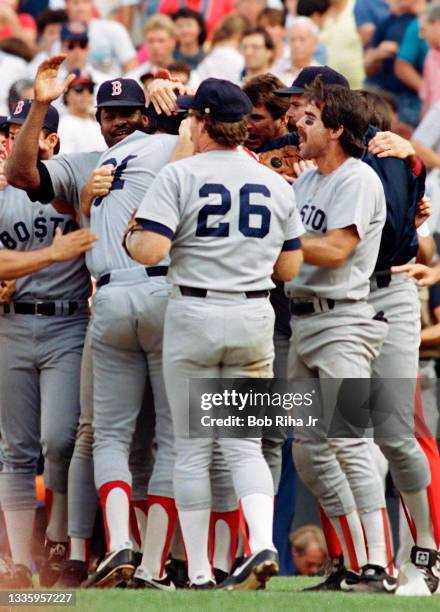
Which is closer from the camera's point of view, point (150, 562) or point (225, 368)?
point (225, 368)

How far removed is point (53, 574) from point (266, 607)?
1.66 metres

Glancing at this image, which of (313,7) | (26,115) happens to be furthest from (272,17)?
(26,115)

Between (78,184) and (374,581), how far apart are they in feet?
7.93

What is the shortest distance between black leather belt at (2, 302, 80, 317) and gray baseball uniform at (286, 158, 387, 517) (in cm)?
121

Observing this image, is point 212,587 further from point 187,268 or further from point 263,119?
point 263,119

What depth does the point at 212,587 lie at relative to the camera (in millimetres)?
6281

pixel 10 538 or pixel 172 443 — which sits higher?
pixel 172 443

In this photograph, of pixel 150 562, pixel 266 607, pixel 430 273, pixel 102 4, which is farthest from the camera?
pixel 102 4

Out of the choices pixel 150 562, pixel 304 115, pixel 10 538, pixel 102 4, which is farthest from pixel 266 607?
pixel 102 4

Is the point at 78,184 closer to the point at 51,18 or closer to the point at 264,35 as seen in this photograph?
Result: the point at 264,35

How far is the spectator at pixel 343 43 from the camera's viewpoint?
14.1m

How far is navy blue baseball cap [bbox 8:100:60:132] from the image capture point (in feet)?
24.2

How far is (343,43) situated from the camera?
A: 557 inches

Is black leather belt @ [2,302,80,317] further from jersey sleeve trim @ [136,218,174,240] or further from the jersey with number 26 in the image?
jersey sleeve trim @ [136,218,174,240]
